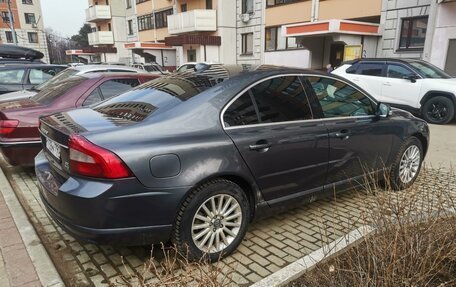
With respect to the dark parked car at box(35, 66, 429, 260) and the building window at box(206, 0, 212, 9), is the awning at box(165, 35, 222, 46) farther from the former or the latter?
the dark parked car at box(35, 66, 429, 260)

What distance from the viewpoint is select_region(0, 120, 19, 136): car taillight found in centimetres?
440

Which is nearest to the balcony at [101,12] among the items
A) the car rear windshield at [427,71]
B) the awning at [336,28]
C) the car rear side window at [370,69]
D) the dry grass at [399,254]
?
the awning at [336,28]

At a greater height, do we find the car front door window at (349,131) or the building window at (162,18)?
the building window at (162,18)

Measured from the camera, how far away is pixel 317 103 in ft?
11.6

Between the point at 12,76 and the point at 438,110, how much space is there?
10.8 metres

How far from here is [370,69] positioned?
422 inches

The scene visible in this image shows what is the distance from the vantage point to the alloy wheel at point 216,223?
281cm

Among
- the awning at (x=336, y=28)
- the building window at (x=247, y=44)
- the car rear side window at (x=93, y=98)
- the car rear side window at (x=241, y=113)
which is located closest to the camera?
the car rear side window at (x=241, y=113)

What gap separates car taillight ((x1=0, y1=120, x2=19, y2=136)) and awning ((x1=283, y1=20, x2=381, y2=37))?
44.1ft

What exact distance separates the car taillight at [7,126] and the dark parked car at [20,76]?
4.01 meters

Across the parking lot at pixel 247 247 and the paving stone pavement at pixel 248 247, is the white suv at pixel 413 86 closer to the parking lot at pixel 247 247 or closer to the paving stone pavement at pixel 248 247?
the parking lot at pixel 247 247

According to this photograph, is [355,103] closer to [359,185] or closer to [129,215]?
[359,185]

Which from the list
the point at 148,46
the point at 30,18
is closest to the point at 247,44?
the point at 148,46

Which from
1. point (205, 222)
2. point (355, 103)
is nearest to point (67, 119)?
point (205, 222)
